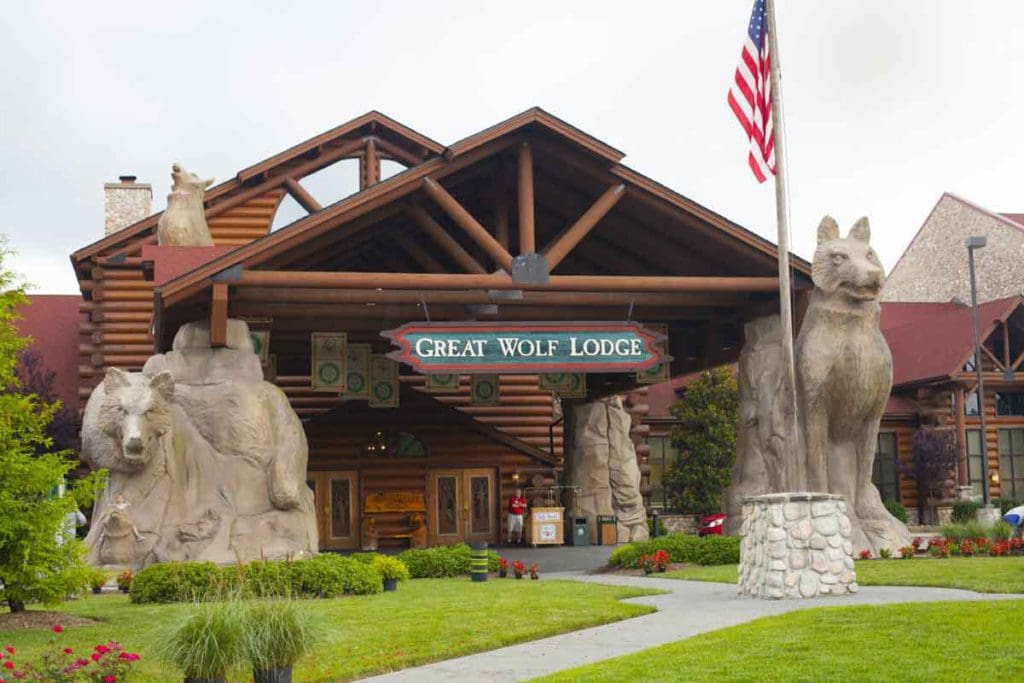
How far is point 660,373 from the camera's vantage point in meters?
24.6

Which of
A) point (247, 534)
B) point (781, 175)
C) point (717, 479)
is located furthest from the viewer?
point (717, 479)

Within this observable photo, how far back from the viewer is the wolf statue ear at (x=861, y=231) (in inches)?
832

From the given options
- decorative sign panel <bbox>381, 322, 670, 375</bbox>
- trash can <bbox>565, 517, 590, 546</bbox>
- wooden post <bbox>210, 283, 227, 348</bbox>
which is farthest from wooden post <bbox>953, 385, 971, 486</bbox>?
wooden post <bbox>210, 283, 227, 348</bbox>

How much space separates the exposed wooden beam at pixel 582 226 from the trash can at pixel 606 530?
10.3m

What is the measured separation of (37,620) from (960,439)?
1274 inches

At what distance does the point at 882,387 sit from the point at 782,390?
185 cm

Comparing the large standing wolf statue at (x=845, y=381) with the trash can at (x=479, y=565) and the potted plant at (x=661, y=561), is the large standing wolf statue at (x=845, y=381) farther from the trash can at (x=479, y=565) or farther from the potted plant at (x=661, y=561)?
the trash can at (x=479, y=565)

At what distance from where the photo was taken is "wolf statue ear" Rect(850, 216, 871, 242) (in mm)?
21125

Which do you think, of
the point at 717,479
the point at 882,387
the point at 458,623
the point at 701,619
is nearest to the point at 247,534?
the point at 458,623

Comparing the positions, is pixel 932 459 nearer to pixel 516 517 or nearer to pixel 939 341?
pixel 939 341

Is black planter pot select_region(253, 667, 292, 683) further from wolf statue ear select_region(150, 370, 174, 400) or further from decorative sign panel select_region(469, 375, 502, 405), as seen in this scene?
decorative sign panel select_region(469, 375, 502, 405)

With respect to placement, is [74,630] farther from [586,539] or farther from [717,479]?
[717,479]

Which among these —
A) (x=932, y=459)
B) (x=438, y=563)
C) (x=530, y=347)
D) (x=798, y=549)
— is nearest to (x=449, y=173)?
(x=530, y=347)

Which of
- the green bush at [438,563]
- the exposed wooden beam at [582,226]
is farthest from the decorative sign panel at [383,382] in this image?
the exposed wooden beam at [582,226]
